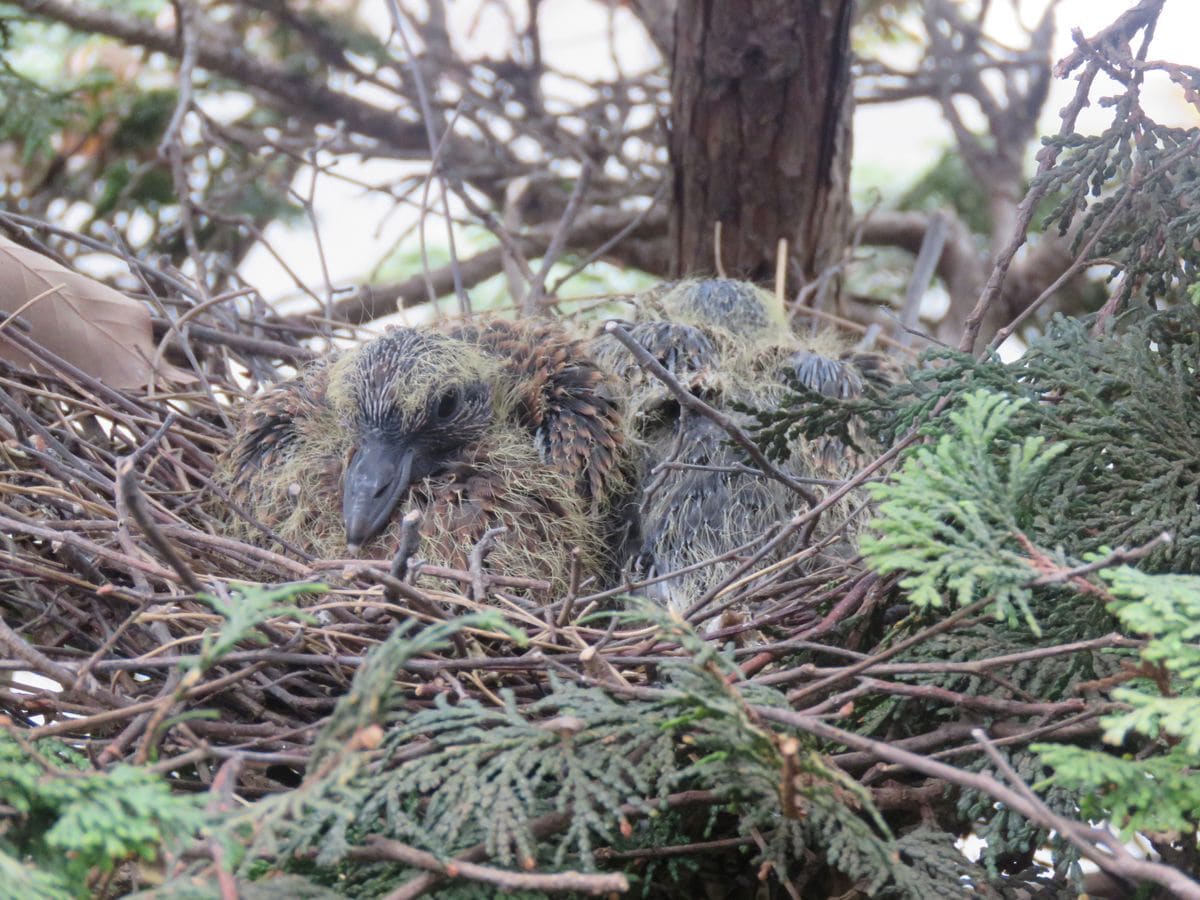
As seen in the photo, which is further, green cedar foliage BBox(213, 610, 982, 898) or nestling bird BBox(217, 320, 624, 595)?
nestling bird BBox(217, 320, 624, 595)

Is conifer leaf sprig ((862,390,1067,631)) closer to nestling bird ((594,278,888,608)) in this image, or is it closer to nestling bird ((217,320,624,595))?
nestling bird ((594,278,888,608))

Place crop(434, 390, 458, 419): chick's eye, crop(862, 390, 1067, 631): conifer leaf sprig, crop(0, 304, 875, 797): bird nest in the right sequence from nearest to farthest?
1. crop(862, 390, 1067, 631): conifer leaf sprig
2. crop(0, 304, 875, 797): bird nest
3. crop(434, 390, 458, 419): chick's eye

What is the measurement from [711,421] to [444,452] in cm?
44

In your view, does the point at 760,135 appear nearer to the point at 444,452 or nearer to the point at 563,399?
the point at 563,399

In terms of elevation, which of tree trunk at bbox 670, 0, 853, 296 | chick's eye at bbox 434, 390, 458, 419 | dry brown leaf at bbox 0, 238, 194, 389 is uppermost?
tree trunk at bbox 670, 0, 853, 296

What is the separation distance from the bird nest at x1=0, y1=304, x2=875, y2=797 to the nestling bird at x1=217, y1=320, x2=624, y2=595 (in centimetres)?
10

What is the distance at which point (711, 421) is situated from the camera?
5.35 feet

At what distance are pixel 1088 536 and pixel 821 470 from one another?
0.59 m

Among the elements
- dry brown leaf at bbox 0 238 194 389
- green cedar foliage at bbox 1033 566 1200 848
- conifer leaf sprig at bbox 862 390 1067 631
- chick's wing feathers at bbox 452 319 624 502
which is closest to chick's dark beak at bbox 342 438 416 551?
chick's wing feathers at bbox 452 319 624 502

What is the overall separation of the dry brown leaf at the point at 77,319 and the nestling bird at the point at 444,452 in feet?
0.92

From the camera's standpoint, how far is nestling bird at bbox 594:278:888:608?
67.7 inches

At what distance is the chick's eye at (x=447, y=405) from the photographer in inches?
69.4

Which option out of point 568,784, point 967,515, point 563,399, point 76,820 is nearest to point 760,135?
point 563,399

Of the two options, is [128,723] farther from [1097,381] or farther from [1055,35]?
[1055,35]
